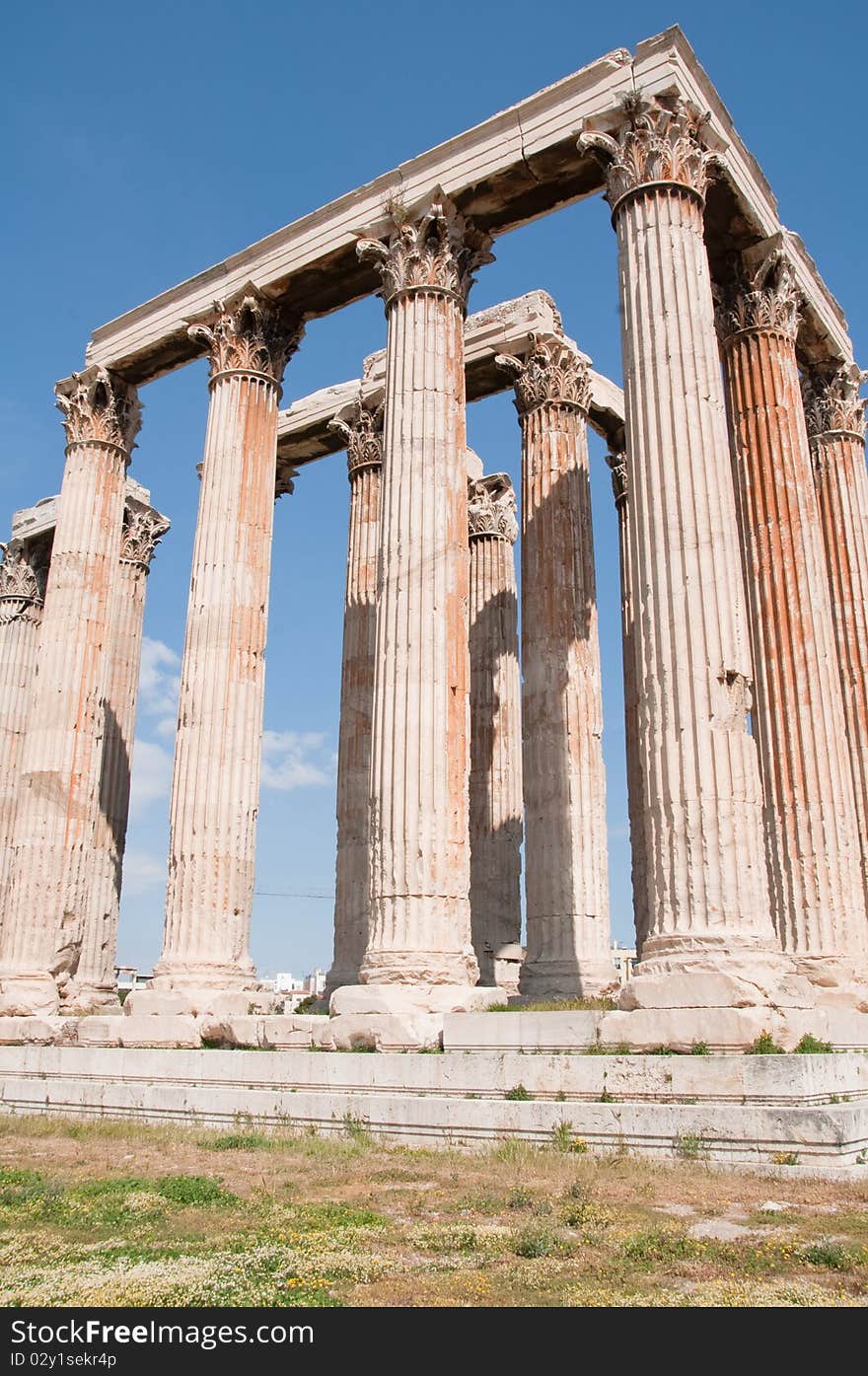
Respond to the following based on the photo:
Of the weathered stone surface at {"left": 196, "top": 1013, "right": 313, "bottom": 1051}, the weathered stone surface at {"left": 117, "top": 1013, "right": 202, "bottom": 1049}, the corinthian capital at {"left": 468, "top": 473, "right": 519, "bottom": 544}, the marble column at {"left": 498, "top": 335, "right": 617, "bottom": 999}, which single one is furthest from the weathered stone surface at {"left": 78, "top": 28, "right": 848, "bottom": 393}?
the weathered stone surface at {"left": 117, "top": 1013, "right": 202, "bottom": 1049}

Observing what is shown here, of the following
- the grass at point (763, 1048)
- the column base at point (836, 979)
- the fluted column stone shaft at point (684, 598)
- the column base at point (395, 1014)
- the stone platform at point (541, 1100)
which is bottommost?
the stone platform at point (541, 1100)

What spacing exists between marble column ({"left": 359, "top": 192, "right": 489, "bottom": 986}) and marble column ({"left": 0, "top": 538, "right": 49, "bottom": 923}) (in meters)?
19.8

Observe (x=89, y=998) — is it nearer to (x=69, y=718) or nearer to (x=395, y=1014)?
(x=69, y=718)

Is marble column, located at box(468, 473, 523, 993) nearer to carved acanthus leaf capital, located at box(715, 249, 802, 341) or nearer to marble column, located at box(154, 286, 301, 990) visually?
marble column, located at box(154, 286, 301, 990)

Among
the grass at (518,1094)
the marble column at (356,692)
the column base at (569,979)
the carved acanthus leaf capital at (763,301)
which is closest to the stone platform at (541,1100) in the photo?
the grass at (518,1094)

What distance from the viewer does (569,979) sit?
69.9 feet

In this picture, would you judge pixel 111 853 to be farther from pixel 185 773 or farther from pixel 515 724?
pixel 515 724

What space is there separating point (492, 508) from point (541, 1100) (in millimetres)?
21047

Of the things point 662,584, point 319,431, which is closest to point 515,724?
point 319,431

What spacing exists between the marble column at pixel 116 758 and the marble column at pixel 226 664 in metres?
4.94

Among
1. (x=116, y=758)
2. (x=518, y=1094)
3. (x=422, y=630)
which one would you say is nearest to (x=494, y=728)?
(x=116, y=758)

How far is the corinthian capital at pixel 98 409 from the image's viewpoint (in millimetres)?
27359

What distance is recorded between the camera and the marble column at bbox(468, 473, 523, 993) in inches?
1093

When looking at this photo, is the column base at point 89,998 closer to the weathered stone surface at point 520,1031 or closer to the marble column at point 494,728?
the marble column at point 494,728
